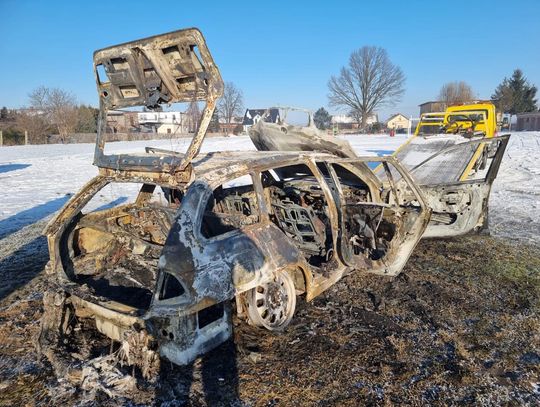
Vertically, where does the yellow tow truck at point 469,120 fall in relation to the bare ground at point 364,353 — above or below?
above

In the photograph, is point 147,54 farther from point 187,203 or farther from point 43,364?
point 43,364

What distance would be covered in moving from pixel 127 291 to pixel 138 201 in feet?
3.16

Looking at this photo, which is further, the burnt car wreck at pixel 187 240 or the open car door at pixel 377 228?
the open car door at pixel 377 228

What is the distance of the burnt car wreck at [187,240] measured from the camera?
8.61ft

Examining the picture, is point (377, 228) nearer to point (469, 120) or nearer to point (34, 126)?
point (469, 120)

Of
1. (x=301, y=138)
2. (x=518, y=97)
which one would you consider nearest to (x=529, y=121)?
(x=518, y=97)

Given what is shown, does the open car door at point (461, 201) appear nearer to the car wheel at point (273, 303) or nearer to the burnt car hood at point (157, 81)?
the car wheel at point (273, 303)

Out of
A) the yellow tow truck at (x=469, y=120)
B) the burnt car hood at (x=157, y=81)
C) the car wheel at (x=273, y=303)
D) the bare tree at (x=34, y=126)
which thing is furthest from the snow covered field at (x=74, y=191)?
the bare tree at (x=34, y=126)

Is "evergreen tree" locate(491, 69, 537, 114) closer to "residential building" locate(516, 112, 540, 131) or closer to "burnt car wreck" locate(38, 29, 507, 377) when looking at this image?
"residential building" locate(516, 112, 540, 131)

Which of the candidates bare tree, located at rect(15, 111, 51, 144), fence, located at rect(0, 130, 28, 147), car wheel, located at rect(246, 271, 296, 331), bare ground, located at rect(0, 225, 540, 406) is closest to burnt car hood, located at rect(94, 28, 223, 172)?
car wheel, located at rect(246, 271, 296, 331)

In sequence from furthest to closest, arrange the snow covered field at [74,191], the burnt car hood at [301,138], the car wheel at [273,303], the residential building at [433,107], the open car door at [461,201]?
the residential building at [433,107] → the snow covered field at [74,191] → the open car door at [461,201] → the burnt car hood at [301,138] → the car wheel at [273,303]

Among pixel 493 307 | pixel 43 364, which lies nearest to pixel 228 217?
pixel 43 364

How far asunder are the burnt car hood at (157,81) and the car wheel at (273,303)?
1227 millimetres

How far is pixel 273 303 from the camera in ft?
10.9
